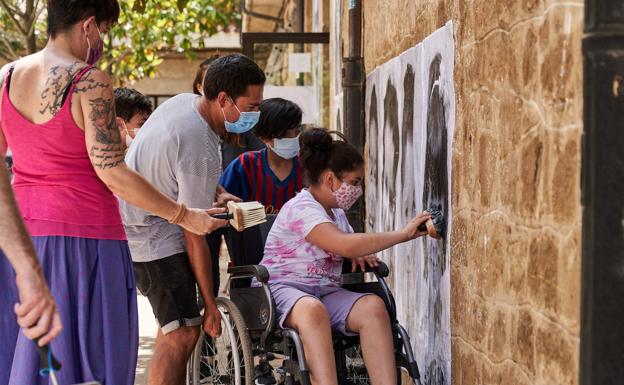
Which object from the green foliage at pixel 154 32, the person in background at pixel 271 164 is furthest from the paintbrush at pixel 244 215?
the green foliage at pixel 154 32

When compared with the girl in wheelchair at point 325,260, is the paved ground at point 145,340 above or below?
below

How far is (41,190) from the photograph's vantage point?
3998mm

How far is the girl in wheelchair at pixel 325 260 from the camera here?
4871 millimetres

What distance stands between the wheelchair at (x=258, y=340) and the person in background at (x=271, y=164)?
0.56m

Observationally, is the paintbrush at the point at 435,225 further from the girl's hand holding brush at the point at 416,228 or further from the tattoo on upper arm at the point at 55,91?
the tattoo on upper arm at the point at 55,91

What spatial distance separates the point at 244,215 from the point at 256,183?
155 centimetres

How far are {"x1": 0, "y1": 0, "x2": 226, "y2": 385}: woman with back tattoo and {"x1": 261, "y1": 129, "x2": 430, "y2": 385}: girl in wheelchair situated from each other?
101cm

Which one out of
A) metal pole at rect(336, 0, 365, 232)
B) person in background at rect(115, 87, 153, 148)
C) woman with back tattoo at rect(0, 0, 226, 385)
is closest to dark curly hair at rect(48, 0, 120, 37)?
Answer: woman with back tattoo at rect(0, 0, 226, 385)

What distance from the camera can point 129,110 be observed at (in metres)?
7.56

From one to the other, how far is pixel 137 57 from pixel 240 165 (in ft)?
43.3

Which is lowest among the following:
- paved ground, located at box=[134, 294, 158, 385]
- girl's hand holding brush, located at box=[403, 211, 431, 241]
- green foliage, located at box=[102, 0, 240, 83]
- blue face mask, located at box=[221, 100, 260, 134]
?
paved ground, located at box=[134, 294, 158, 385]

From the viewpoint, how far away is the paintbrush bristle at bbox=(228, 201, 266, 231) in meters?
4.87

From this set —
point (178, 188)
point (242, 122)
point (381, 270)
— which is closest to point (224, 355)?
point (381, 270)

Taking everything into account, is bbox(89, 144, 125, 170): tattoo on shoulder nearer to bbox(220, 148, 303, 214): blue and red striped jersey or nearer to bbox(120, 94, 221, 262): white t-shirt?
bbox(120, 94, 221, 262): white t-shirt
